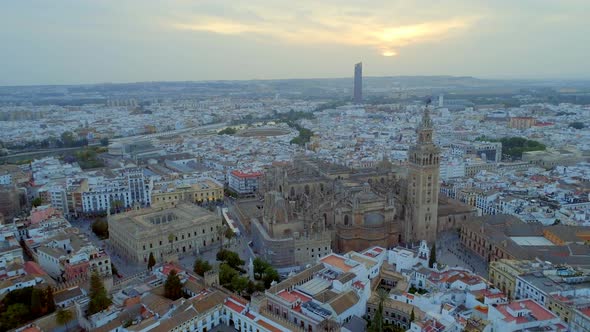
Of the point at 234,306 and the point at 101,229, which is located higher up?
the point at 234,306

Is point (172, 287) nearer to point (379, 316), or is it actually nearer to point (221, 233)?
point (221, 233)

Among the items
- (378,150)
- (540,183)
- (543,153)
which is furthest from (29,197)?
(543,153)

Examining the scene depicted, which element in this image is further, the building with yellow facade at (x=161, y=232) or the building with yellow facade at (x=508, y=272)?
the building with yellow facade at (x=161, y=232)

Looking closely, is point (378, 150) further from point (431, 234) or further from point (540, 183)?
point (431, 234)

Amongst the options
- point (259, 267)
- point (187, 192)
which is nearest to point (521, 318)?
point (259, 267)

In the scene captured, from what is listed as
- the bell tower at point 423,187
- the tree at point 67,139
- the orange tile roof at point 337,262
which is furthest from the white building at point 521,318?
the tree at point 67,139

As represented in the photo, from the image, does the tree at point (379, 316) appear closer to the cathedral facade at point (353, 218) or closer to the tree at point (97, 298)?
the cathedral facade at point (353, 218)
